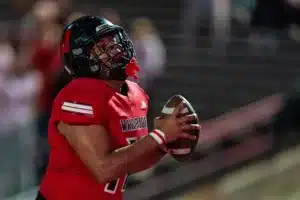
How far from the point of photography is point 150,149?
288cm

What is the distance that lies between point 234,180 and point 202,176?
0.29 m

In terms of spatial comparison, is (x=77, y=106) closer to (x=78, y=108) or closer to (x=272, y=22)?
(x=78, y=108)

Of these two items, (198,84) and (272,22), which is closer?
(272,22)

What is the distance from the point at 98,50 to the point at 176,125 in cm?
44

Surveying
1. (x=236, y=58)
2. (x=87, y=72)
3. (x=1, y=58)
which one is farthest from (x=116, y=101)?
(x=236, y=58)

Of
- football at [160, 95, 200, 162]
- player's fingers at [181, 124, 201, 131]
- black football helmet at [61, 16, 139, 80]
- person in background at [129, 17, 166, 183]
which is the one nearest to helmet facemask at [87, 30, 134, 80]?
black football helmet at [61, 16, 139, 80]

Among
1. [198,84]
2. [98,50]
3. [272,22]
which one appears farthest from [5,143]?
[272,22]

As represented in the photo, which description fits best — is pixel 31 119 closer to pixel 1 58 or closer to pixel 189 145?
pixel 1 58

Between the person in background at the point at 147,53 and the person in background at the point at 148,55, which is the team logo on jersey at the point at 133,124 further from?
the person in background at the point at 147,53

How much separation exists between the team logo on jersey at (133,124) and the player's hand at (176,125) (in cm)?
13

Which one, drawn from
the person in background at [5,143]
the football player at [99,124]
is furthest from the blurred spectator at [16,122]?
the football player at [99,124]

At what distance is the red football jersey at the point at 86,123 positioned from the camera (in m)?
2.93

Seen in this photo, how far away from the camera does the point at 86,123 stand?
113 inches

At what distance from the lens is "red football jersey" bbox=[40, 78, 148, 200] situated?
2926 millimetres
